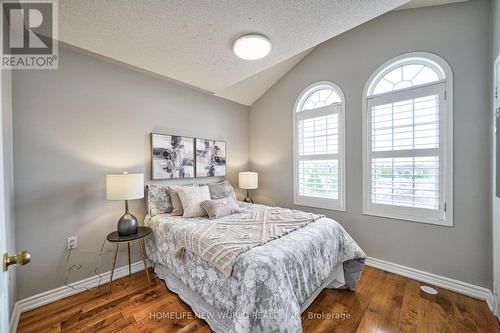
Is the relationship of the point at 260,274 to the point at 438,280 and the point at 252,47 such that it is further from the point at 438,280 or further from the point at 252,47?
the point at 438,280

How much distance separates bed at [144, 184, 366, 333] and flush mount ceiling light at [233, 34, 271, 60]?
179cm

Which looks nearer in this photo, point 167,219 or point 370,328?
point 370,328

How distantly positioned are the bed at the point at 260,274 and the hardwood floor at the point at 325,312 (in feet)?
0.46

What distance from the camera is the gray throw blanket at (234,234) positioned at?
1623mm

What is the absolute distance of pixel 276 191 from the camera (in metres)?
3.75

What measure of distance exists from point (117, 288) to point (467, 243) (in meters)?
3.62

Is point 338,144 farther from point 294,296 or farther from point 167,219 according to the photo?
point 167,219

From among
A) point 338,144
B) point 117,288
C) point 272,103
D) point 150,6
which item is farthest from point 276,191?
point 150,6

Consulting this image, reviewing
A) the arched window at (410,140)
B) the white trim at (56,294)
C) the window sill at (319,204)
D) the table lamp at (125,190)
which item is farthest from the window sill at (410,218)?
the white trim at (56,294)

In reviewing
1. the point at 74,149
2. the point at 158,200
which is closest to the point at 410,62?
the point at 158,200

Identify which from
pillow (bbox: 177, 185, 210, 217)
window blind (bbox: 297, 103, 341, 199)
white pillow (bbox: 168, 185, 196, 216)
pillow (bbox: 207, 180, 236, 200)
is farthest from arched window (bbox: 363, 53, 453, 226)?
white pillow (bbox: 168, 185, 196, 216)

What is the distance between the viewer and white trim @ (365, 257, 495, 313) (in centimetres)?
204

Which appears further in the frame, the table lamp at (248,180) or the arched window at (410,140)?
the table lamp at (248,180)

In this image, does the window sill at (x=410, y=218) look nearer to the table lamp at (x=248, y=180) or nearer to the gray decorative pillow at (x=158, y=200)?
the table lamp at (x=248, y=180)
